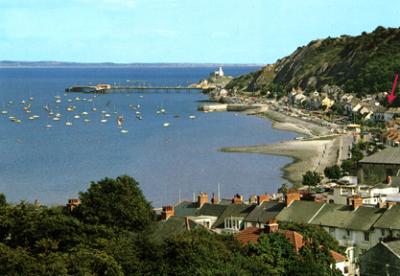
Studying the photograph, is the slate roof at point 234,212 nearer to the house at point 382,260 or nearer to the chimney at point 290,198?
the chimney at point 290,198

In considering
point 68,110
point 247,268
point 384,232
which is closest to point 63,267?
point 247,268

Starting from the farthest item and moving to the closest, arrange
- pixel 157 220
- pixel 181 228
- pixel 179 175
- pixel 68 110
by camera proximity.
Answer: pixel 68 110
pixel 179 175
pixel 157 220
pixel 181 228

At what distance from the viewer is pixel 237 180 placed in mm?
70125

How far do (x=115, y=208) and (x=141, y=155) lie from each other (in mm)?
58984

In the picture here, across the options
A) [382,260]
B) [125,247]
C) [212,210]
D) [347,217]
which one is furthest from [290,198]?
[125,247]

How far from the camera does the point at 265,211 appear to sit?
120 ft

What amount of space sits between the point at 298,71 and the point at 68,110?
192 ft

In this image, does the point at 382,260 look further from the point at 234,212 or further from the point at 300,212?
the point at 234,212

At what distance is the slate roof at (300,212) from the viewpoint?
34916 mm

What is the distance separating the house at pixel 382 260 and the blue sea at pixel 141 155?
30112 millimetres

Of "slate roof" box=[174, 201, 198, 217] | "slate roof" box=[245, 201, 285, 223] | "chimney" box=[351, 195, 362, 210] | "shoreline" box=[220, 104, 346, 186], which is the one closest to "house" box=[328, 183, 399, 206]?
"chimney" box=[351, 195, 362, 210]

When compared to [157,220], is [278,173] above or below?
below

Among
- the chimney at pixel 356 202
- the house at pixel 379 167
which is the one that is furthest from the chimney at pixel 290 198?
the house at pixel 379 167

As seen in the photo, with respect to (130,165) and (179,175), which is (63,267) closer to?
(179,175)
